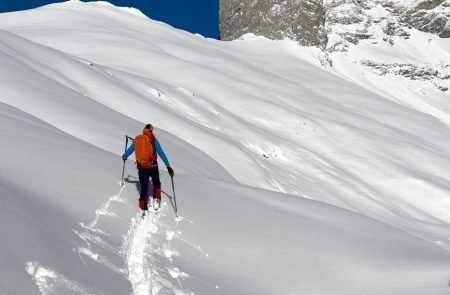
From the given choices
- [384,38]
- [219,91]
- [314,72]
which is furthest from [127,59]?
[384,38]

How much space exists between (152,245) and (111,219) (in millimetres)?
728

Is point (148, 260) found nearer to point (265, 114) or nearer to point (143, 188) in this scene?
point (143, 188)

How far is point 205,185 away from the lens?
11.0 metres

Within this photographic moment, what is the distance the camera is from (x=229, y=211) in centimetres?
943

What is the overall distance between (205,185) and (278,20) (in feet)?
187

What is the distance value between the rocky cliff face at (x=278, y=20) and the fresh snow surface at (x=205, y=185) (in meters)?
25.6

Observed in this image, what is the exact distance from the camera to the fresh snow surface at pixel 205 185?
21.0 ft

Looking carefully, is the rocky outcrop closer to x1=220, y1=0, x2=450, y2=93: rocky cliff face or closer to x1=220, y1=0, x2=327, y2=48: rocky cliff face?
x1=220, y1=0, x2=450, y2=93: rocky cliff face

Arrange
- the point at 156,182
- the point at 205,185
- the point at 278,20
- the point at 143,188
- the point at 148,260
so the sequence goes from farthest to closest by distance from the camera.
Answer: the point at 278,20 < the point at 205,185 < the point at 156,182 < the point at 143,188 < the point at 148,260

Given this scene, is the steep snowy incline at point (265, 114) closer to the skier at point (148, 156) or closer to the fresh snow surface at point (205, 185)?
the fresh snow surface at point (205, 185)

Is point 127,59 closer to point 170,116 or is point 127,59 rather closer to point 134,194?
point 170,116

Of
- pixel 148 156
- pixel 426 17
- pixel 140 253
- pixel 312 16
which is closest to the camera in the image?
pixel 140 253

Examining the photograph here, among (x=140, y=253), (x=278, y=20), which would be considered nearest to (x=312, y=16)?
(x=278, y=20)

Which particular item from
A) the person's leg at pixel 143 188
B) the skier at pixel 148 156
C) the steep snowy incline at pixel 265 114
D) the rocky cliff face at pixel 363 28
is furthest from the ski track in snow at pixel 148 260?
the rocky cliff face at pixel 363 28
